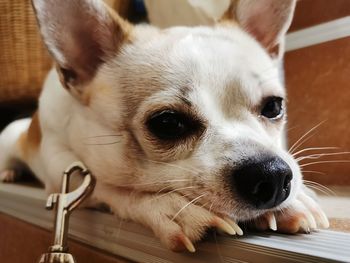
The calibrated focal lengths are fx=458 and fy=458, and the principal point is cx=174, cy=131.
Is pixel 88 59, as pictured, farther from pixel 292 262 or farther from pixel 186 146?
pixel 292 262

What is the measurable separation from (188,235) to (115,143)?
32cm

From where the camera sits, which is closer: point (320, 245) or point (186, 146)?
point (320, 245)

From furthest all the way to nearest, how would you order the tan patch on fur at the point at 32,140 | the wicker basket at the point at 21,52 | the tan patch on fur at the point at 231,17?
the wicker basket at the point at 21,52, the tan patch on fur at the point at 32,140, the tan patch on fur at the point at 231,17

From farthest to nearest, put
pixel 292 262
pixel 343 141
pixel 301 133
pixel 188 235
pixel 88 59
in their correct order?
1. pixel 301 133
2. pixel 343 141
3. pixel 88 59
4. pixel 188 235
5. pixel 292 262

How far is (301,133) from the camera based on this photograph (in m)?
1.47

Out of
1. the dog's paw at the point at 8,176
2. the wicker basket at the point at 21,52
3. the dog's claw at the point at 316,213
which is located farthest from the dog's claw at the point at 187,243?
the wicker basket at the point at 21,52

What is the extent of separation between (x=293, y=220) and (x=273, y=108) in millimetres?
326

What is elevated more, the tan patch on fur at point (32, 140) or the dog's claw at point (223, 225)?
the tan patch on fur at point (32, 140)

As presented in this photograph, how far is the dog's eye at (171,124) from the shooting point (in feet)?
2.95

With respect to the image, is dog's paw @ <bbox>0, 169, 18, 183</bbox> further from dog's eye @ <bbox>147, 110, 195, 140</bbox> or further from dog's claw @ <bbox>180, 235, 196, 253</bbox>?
dog's claw @ <bbox>180, 235, 196, 253</bbox>

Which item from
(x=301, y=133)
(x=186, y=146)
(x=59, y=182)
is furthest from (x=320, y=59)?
(x=59, y=182)

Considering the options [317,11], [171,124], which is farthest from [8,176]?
[317,11]

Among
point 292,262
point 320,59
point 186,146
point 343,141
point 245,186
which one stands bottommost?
point 292,262

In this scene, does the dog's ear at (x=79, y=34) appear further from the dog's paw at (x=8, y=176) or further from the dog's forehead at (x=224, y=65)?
the dog's paw at (x=8, y=176)
